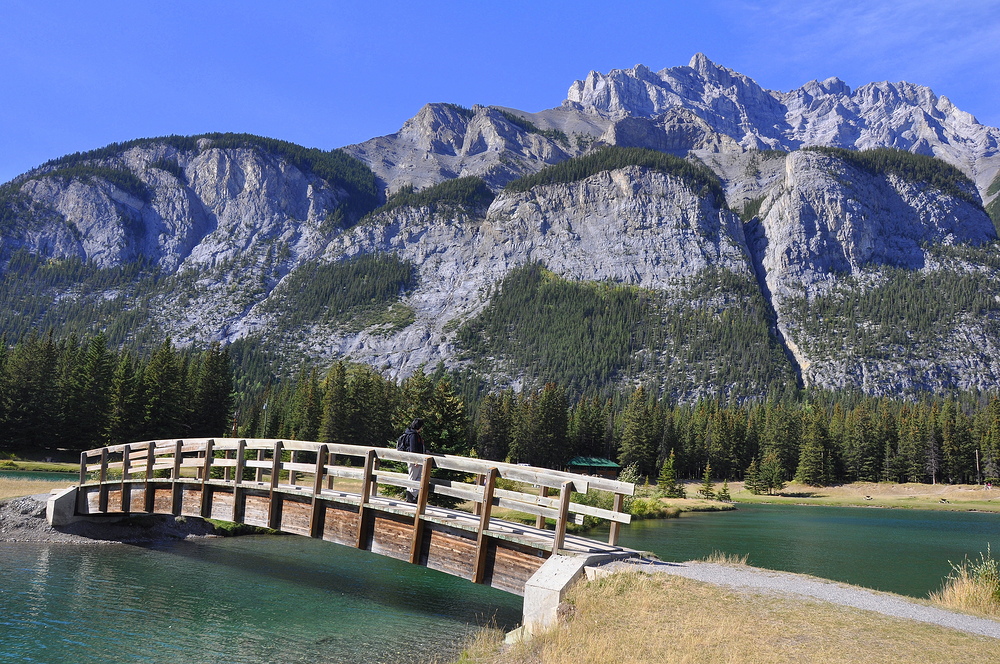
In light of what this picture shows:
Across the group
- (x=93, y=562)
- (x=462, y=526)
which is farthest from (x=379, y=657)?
(x=93, y=562)

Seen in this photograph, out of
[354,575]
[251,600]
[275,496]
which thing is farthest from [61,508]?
[354,575]

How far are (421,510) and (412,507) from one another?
37.2 inches

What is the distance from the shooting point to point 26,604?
1861cm

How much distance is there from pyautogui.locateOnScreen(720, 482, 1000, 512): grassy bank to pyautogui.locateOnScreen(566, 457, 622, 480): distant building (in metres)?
15.4

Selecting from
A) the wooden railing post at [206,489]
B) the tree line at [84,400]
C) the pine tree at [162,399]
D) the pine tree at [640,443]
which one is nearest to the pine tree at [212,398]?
the tree line at [84,400]

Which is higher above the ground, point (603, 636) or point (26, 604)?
point (603, 636)

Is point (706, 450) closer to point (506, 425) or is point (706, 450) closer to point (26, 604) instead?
point (506, 425)

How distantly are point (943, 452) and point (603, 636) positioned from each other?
138947mm

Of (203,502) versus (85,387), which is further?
(85,387)

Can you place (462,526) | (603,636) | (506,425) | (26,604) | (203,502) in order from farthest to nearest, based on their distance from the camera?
1. (506,425)
2. (203,502)
3. (26,604)
4. (462,526)
5. (603,636)

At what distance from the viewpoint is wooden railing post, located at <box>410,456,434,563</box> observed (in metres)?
17.7

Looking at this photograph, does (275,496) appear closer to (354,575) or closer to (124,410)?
(354,575)

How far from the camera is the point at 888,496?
110 metres

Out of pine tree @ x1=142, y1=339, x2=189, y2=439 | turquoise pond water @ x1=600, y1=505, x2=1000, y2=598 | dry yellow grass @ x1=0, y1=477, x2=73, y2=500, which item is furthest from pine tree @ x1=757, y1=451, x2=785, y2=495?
dry yellow grass @ x1=0, y1=477, x2=73, y2=500
